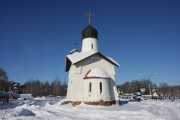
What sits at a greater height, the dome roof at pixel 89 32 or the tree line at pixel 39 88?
the dome roof at pixel 89 32

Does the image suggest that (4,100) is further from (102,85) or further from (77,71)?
(102,85)

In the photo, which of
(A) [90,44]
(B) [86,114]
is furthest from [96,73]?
(B) [86,114]

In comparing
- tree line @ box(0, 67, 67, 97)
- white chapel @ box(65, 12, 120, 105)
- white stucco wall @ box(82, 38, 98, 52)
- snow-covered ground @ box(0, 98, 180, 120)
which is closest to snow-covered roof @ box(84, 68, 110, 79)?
white chapel @ box(65, 12, 120, 105)

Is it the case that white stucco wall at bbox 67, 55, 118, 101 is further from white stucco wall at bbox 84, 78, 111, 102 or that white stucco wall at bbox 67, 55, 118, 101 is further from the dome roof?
the dome roof

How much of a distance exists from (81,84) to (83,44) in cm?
732

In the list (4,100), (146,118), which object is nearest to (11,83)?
(4,100)

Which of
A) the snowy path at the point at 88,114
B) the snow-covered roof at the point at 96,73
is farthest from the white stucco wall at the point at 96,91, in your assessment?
the snowy path at the point at 88,114

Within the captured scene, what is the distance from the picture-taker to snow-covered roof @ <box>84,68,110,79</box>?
26.2 meters

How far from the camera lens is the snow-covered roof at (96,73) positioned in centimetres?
2623

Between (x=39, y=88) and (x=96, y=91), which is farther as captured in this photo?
(x=39, y=88)

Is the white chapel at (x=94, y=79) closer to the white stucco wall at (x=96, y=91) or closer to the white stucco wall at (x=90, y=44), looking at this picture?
the white stucco wall at (x=96, y=91)

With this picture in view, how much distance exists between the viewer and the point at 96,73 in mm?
26562

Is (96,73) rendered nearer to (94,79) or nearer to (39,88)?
(94,79)

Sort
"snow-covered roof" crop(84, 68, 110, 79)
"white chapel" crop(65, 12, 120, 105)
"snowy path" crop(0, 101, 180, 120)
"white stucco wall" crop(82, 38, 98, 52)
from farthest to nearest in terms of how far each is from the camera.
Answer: "white stucco wall" crop(82, 38, 98, 52)
"snow-covered roof" crop(84, 68, 110, 79)
"white chapel" crop(65, 12, 120, 105)
"snowy path" crop(0, 101, 180, 120)
